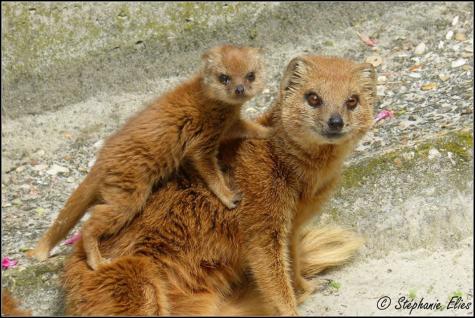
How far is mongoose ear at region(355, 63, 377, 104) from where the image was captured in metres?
4.22

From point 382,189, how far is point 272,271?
1.12 metres

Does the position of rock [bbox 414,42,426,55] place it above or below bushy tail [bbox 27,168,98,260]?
above

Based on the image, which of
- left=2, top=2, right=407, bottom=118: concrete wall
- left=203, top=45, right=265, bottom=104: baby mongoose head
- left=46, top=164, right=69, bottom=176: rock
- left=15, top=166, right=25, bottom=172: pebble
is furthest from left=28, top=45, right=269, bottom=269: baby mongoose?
left=2, top=2, right=407, bottom=118: concrete wall

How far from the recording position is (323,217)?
502 cm

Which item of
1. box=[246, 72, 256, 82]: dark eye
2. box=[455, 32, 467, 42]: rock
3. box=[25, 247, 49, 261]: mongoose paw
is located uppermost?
box=[246, 72, 256, 82]: dark eye

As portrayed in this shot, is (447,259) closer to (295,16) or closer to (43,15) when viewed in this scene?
(295,16)

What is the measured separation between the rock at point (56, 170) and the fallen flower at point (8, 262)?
1218mm

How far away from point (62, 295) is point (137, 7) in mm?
3124

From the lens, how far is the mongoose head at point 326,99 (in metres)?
3.98

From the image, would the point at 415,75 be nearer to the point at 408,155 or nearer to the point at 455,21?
the point at 455,21

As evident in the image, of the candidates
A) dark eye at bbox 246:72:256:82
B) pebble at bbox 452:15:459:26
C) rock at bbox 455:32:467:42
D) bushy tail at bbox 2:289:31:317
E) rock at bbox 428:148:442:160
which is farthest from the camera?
pebble at bbox 452:15:459:26

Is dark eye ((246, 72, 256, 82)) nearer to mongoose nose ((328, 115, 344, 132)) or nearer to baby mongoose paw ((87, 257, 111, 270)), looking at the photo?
mongoose nose ((328, 115, 344, 132))

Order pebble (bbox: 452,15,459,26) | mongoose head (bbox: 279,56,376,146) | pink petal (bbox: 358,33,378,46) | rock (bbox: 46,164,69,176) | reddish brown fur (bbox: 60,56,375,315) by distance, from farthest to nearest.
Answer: pink petal (bbox: 358,33,378,46), pebble (bbox: 452,15,459,26), rock (bbox: 46,164,69,176), reddish brown fur (bbox: 60,56,375,315), mongoose head (bbox: 279,56,376,146)

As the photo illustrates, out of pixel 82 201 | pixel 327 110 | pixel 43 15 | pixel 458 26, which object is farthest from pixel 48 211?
pixel 458 26
